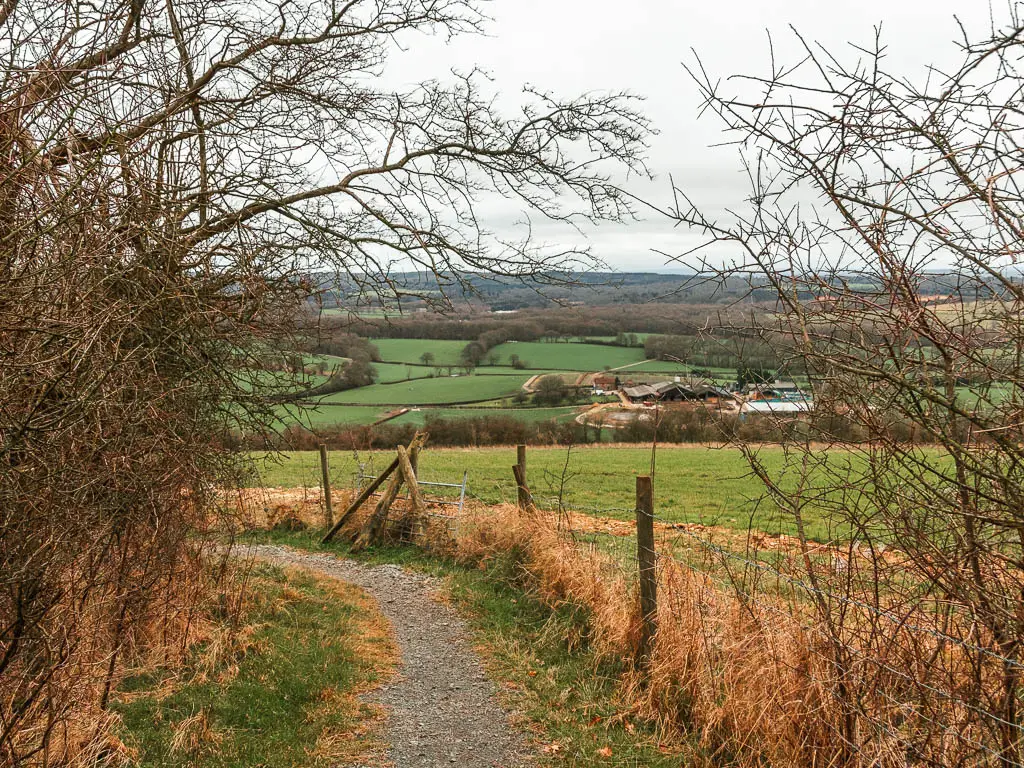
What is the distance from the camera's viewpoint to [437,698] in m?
6.93

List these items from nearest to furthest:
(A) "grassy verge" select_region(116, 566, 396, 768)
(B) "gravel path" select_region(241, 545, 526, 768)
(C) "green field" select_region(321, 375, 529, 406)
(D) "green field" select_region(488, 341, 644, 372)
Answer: (A) "grassy verge" select_region(116, 566, 396, 768)
(B) "gravel path" select_region(241, 545, 526, 768)
(C) "green field" select_region(321, 375, 529, 406)
(D) "green field" select_region(488, 341, 644, 372)

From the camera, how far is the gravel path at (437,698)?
5.85m

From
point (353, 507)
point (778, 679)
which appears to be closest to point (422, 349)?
point (353, 507)

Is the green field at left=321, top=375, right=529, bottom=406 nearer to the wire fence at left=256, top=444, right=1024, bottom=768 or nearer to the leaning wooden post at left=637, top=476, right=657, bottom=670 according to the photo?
the leaning wooden post at left=637, top=476, right=657, bottom=670

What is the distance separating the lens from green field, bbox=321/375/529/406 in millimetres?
49094

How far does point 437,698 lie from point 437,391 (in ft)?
158

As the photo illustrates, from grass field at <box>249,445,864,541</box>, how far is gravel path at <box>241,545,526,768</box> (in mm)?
6092

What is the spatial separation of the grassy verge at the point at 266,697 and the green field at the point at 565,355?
2092 inches

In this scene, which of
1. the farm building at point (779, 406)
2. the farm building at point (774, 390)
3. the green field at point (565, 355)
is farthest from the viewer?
the green field at point (565, 355)

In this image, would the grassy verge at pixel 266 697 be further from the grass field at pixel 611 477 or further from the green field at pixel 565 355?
the green field at pixel 565 355

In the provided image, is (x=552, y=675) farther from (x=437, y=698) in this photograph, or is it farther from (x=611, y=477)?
(x=611, y=477)

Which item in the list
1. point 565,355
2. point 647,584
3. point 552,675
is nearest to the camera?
point 647,584

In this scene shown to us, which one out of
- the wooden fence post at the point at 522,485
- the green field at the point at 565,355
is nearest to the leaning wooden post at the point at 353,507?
the wooden fence post at the point at 522,485

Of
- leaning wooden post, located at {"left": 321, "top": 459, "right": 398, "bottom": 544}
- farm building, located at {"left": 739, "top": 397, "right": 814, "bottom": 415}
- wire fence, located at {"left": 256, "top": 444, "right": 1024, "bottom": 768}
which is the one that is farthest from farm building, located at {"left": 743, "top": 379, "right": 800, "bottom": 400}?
leaning wooden post, located at {"left": 321, "top": 459, "right": 398, "bottom": 544}
